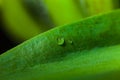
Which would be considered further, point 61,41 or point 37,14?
point 37,14

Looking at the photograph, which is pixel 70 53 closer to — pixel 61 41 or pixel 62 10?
pixel 61 41

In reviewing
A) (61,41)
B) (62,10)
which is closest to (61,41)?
(61,41)

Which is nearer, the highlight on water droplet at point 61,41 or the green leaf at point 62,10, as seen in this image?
the highlight on water droplet at point 61,41

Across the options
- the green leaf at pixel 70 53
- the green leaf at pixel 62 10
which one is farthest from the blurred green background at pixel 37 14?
the green leaf at pixel 70 53

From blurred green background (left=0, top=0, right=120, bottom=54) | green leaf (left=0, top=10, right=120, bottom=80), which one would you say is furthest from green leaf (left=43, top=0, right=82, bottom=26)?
green leaf (left=0, top=10, right=120, bottom=80)

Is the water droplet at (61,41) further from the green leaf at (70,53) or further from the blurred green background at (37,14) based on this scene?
the blurred green background at (37,14)

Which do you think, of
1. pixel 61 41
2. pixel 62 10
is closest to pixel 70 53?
pixel 61 41

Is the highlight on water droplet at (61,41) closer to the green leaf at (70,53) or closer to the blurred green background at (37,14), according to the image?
the green leaf at (70,53)
